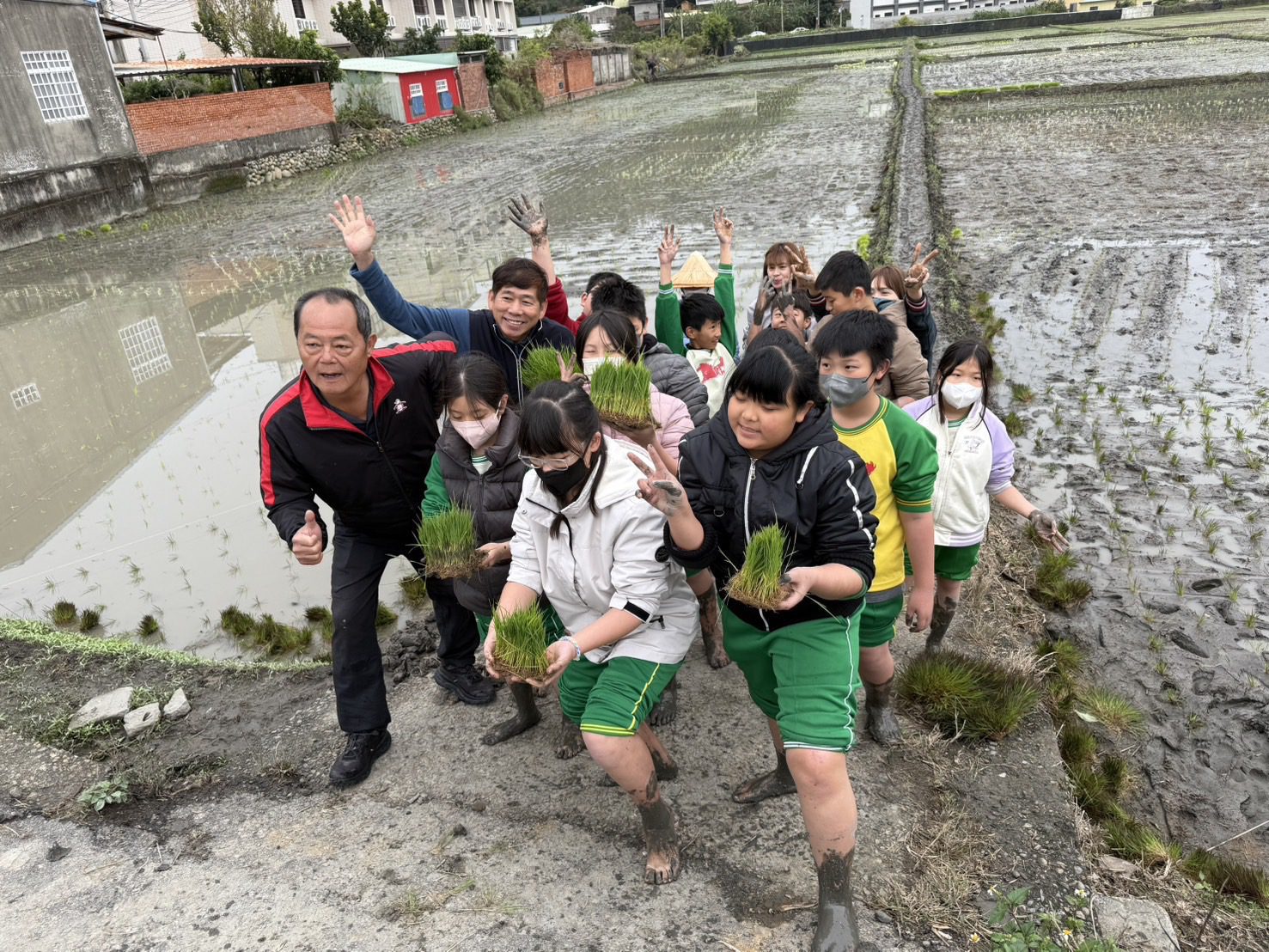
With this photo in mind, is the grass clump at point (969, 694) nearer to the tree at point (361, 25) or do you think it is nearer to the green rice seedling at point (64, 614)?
the green rice seedling at point (64, 614)

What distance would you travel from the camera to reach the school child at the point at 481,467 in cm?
298

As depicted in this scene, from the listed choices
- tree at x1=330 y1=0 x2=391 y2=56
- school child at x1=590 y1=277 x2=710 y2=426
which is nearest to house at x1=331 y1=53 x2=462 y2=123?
tree at x1=330 y1=0 x2=391 y2=56

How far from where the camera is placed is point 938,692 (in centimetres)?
336

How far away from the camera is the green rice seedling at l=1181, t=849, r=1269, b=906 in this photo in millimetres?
2717

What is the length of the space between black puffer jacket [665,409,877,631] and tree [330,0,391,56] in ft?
124

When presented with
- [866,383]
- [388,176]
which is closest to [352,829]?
[866,383]

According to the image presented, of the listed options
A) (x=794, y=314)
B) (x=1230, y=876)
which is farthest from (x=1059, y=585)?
(x=794, y=314)

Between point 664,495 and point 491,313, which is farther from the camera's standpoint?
point 491,313

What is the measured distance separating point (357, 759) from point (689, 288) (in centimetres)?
350

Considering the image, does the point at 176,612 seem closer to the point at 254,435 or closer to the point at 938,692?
the point at 254,435

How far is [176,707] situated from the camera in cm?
393

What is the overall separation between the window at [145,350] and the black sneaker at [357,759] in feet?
22.0

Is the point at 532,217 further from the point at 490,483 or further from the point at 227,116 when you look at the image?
the point at 227,116

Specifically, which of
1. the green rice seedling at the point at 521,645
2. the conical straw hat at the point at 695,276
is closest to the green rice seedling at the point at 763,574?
the green rice seedling at the point at 521,645
